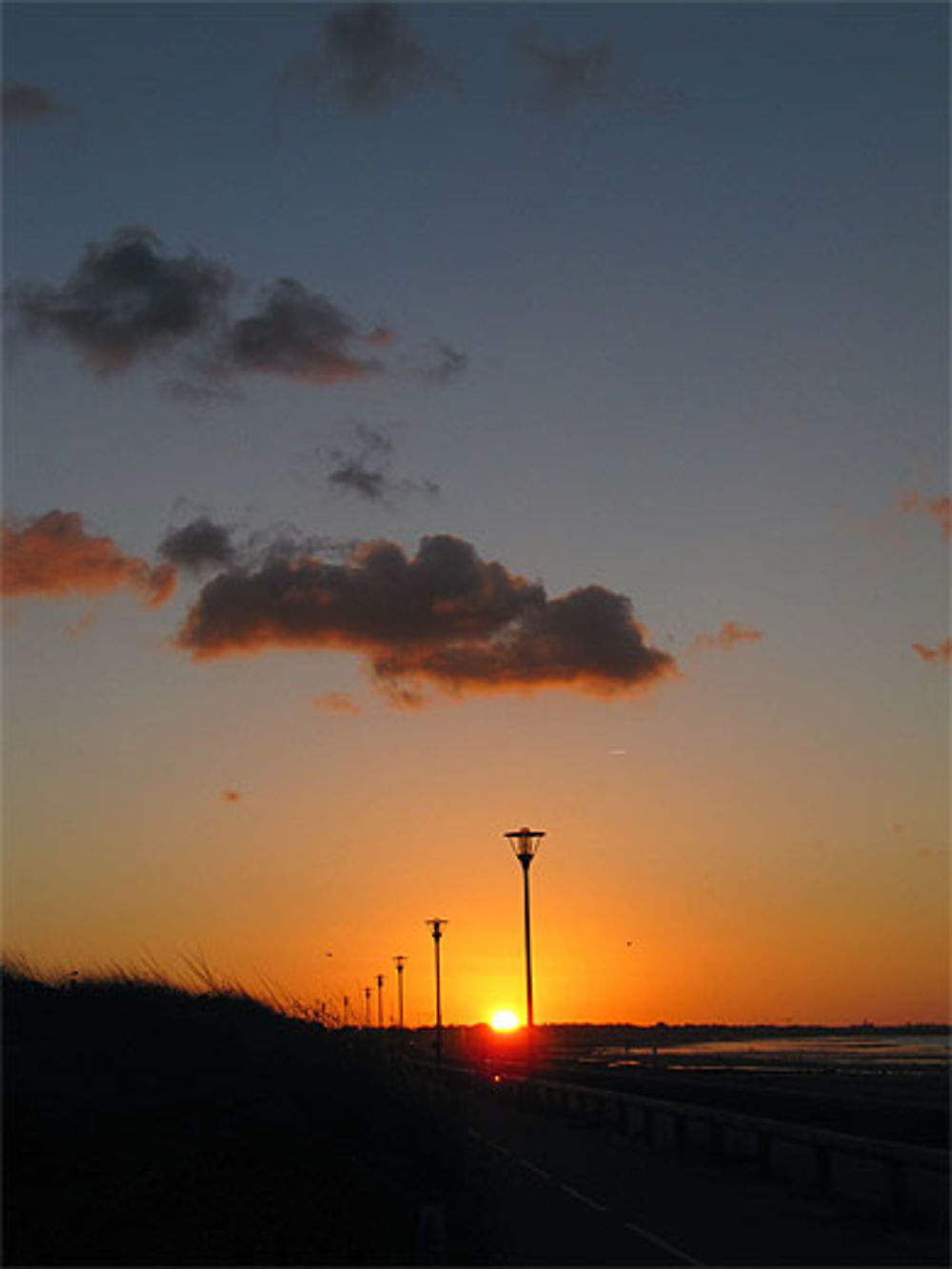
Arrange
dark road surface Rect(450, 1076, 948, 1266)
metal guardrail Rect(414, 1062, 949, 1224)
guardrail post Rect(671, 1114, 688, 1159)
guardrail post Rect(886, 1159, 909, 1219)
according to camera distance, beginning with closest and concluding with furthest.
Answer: dark road surface Rect(450, 1076, 948, 1266)
guardrail post Rect(886, 1159, 909, 1219)
metal guardrail Rect(414, 1062, 949, 1224)
guardrail post Rect(671, 1114, 688, 1159)

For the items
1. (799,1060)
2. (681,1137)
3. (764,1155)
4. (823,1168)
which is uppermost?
(823,1168)

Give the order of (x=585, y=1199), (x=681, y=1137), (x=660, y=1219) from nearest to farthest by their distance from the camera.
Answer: (x=660, y=1219)
(x=585, y=1199)
(x=681, y=1137)

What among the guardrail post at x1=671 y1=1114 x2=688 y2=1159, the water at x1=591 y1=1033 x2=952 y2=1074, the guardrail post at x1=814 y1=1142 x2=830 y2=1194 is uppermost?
the guardrail post at x1=814 y1=1142 x2=830 y2=1194

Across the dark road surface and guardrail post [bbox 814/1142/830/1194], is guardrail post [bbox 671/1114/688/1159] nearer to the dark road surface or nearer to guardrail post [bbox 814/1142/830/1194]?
the dark road surface

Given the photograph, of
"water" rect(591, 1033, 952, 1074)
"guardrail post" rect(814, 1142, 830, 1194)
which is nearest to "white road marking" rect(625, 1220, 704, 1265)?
"guardrail post" rect(814, 1142, 830, 1194)

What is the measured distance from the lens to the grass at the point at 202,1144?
37.8ft

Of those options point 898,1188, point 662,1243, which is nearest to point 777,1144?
point 898,1188

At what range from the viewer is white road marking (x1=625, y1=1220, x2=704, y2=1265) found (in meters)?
16.1

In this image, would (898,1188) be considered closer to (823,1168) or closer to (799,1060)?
(823,1168)

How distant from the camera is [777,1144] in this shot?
31.1 meters

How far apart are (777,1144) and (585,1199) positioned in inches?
423

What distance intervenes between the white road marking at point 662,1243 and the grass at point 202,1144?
270cm

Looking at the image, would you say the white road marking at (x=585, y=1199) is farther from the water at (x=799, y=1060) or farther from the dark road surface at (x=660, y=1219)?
the water at (x=799, y=1060)

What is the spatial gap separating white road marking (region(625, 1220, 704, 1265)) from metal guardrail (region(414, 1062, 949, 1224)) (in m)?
3.46
